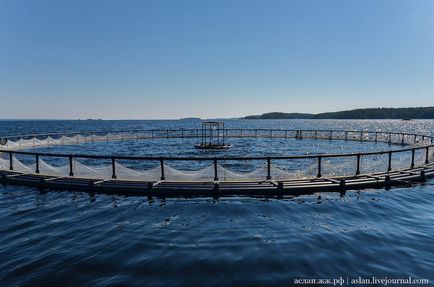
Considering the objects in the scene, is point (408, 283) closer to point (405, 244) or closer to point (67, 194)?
point (405, 244)

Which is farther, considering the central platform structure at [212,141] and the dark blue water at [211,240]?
the central platform structure at [212,141]

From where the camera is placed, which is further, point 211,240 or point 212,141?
point 212,141

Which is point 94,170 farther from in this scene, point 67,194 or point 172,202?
point 172,202

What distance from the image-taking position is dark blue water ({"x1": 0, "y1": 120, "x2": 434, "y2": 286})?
686cm

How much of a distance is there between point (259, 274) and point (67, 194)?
10596mm

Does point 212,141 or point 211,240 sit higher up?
point 211,240

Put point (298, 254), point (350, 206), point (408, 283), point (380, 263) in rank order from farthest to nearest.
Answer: point (350, 206) < point (298, 254) < point (380, 263) < point (408, 283)

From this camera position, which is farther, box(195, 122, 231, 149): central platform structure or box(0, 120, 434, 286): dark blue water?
box(195, 122, 231, 149): central platform structure

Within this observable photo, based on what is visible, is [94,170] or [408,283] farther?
[94,170]

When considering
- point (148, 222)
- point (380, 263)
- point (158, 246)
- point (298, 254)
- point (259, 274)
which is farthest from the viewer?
point (148, 222)

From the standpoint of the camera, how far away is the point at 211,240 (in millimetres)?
8672

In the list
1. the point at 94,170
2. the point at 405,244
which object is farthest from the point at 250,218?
the point at 94,170

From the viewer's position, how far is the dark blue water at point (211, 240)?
686 centimetres

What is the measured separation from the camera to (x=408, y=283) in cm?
641
